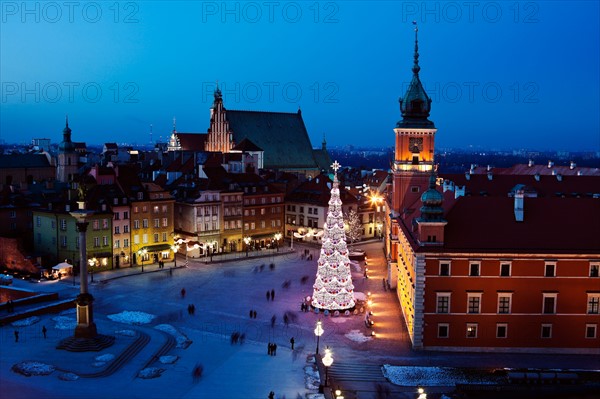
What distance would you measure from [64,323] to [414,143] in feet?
111

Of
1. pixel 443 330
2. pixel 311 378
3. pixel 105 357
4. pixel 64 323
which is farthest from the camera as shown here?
pixel 64 323

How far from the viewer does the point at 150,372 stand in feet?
110

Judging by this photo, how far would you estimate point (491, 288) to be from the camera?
38.1 metres

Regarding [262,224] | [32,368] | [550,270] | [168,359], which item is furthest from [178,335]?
[262,224]

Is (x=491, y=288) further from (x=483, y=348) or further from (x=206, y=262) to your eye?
(x=206, y=262)

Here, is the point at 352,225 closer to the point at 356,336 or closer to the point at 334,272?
the point at 334,272

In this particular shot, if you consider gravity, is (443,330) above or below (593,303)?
below

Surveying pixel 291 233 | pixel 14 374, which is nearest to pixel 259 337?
pixel 14 374

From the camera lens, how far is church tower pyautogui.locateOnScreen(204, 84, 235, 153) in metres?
102

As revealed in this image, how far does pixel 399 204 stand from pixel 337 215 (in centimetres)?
1415

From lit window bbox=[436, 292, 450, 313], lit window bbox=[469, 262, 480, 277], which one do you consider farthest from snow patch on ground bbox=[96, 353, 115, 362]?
lit window bbox=[469, 262, 480, 277]

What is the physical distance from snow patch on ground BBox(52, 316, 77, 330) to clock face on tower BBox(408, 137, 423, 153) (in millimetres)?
32584

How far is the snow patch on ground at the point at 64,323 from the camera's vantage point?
135ft

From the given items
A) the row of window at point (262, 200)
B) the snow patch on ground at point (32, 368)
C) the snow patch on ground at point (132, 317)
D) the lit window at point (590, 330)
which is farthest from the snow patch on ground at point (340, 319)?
the row of window at point (262, 200)
